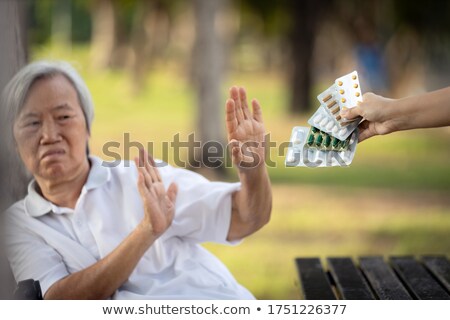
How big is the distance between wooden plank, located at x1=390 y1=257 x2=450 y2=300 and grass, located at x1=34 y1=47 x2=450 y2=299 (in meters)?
1.68

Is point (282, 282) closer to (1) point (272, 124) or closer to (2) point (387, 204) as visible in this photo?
(2) point (387, 204)

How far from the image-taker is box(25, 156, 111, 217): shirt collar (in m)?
3.61

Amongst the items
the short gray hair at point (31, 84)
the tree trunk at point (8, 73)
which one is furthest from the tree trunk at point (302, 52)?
the short gray hair at point (31, 84)

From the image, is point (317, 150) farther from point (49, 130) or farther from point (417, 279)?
point (49, 130)

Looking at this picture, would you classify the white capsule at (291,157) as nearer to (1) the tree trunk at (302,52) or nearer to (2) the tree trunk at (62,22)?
(1) the tree trunk at (302,52)

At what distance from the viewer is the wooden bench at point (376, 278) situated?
12.1 ft

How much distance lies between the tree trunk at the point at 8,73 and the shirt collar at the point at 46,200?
0.29 ft

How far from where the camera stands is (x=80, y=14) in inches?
Result: 2111

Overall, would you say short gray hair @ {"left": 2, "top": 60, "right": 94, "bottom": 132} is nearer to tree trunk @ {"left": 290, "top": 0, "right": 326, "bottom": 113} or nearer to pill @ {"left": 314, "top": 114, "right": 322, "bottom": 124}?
pill @ {"left": 314, "top": 114, "right": 322, "bottom": 124}

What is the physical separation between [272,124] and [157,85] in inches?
579

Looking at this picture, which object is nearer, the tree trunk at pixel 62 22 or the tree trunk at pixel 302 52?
the tree trunk at pixel 302 52

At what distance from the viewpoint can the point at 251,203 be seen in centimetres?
361

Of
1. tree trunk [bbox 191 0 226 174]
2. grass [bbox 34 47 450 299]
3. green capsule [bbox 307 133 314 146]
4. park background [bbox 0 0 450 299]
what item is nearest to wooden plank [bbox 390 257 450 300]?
green capsule [bbox 307 133 314 146]
